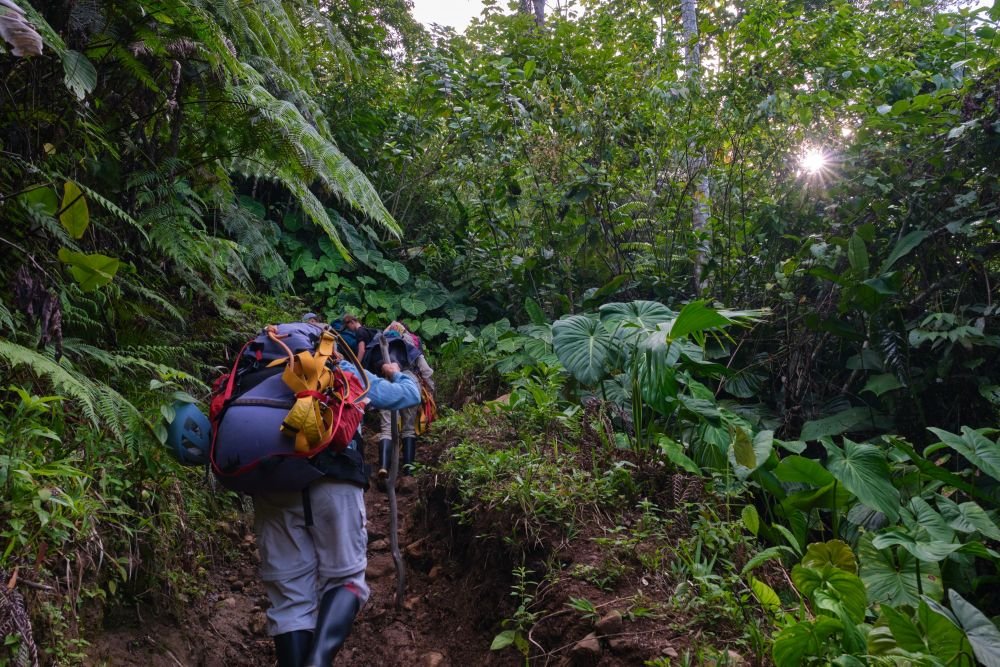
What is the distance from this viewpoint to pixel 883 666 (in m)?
2.06

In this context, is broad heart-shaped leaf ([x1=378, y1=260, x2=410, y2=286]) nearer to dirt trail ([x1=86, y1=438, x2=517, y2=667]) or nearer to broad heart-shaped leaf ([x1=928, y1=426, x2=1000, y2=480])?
dirt trail ([x1=86, y1=438, x2=517, y2=667])

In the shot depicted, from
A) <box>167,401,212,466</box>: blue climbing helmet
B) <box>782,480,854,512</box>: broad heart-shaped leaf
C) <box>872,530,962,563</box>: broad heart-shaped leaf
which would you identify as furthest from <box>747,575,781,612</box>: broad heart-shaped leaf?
<box>167,401,212,466</box>: blue climbing helmet

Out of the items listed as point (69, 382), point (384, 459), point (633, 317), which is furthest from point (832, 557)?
point (384, 459)

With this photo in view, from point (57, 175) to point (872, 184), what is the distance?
5358mm

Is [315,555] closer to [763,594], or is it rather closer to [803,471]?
[763,594]

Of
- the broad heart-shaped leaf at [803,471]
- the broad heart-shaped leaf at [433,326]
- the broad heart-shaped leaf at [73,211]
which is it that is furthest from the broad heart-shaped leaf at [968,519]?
the broad heart-shaped leaf at [433,326]

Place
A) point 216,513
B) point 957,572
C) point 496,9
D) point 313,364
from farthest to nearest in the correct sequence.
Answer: point 496,9, point 216,513, point 957,572, point 313,364

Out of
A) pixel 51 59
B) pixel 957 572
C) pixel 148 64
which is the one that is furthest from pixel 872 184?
pixel 51 59

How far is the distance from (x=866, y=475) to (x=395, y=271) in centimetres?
716

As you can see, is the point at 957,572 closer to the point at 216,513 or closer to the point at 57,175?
the point at 216,513

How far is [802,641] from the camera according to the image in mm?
2004

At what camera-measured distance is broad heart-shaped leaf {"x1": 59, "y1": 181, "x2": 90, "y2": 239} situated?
255cm

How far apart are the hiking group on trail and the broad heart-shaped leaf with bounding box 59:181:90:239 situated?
32.2 inches

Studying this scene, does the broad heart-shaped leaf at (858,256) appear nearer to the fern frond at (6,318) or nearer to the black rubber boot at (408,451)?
the black rubber boot at (408,451)
